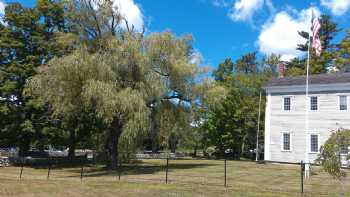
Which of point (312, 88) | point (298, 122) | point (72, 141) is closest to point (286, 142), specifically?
point (298, 122)

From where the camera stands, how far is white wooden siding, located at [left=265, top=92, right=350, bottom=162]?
3338 cm

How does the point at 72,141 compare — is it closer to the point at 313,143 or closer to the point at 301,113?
the point at 301,113

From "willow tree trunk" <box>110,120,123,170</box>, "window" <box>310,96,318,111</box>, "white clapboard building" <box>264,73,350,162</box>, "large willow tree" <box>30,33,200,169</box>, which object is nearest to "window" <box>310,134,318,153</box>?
"white clapboard building" <box>264,73,350,162</box>

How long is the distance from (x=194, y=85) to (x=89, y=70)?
25.4 ft

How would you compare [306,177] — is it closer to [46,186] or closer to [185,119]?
[185,119]

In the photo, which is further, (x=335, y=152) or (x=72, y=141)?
(x=72, y=141)

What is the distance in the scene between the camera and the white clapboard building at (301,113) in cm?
3328

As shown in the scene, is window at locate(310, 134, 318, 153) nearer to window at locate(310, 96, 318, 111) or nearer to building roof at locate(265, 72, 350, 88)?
window at locate(310, 96, 318, 111)

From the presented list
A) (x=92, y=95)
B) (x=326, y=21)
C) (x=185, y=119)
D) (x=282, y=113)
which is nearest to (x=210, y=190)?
(x=92, y=95)

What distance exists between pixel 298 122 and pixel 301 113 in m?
0.80

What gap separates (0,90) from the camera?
33938 mm

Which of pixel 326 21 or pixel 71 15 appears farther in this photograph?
pixel 326 21

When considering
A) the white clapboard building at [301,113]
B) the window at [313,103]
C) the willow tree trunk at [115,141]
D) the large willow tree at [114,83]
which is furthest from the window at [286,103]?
the willow tree trunk at [115,141]

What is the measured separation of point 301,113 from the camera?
34.8 meters
